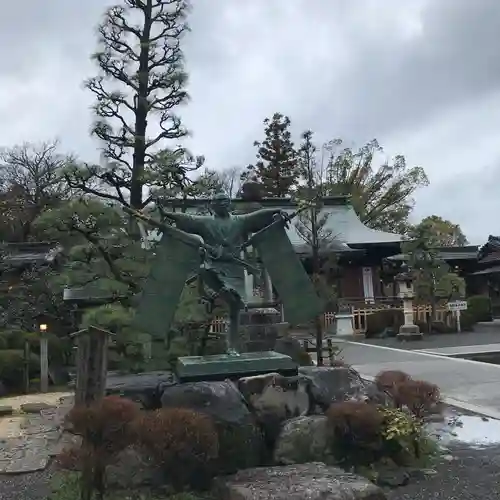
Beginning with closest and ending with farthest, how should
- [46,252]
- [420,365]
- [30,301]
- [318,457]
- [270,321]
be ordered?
[318,457]
[270,321]
[420,365]
[30,301]
[46,252]

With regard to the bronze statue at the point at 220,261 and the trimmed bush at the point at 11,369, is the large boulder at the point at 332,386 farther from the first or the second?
the trimmed bush at the point at 11,369

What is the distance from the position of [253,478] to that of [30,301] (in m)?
12.3

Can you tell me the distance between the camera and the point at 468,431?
23.0ft

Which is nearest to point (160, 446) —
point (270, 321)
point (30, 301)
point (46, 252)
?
point (270, 321)

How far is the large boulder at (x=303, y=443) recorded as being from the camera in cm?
531

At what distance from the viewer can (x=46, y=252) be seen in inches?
880

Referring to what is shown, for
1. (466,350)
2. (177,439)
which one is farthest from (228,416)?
(466,350)

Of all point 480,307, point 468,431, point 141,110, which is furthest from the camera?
point 480,307

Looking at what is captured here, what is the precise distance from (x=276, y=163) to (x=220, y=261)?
33348mm

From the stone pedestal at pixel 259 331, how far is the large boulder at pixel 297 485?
4.96m

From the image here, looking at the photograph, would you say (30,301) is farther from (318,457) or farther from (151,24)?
(318,457)

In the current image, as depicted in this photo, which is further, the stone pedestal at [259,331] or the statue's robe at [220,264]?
the stone pedestal at [259,331]

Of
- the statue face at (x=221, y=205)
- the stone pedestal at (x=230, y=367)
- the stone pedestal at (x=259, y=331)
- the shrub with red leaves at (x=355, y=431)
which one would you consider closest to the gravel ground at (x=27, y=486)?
the stone pedestal at (x=230, y=367)

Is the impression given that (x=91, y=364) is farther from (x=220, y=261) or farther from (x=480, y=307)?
(x=480, y=307)
